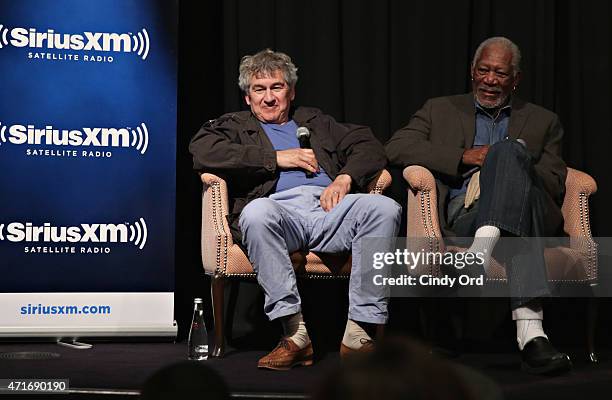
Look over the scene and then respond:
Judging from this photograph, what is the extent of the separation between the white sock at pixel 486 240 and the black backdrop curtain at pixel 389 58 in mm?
1317

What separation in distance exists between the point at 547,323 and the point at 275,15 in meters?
1.91

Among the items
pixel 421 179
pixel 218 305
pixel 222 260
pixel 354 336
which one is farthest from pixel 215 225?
pixel 421 179

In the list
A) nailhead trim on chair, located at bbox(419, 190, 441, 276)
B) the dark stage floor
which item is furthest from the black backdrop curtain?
nailhead trim on chair, located at bbox(419, 190, 441, 276)

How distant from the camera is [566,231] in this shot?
346 cm

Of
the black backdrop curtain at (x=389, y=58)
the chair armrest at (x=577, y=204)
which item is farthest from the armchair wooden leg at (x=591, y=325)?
the black backdrop curtain at (x=389, y=58)

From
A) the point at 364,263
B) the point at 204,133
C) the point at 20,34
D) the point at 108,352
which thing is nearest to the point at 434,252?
the point at 364,263

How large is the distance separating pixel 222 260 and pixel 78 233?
28.8 inches

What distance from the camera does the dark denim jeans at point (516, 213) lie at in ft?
9.78

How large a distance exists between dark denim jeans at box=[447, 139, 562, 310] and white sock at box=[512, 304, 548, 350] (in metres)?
0.03

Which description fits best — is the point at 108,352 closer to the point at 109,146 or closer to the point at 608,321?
the point at 109,146

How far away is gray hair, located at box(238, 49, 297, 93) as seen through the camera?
3.59 m
